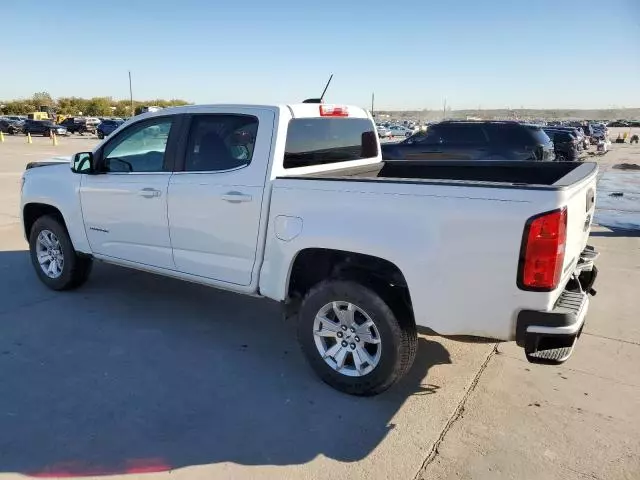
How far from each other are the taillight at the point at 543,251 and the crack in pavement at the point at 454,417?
39.5 inches

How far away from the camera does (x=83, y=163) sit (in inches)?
191

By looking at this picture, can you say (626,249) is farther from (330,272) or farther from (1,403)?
(1,403)

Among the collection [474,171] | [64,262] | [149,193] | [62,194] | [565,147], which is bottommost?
[64,262]

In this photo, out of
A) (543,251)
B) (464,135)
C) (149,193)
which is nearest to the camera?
(543,251)

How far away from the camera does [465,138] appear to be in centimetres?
1315

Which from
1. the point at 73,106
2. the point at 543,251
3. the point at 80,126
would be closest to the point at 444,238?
the point at 543,251

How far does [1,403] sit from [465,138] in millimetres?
11925

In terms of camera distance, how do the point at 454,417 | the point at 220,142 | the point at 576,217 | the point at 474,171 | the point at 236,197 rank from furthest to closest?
the point at 474,171, the point at 220,142, the point at 236,197, the point at 454,417, the point at 576,217

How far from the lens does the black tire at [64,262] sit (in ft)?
17.2

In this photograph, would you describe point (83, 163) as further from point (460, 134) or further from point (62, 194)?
point (460, 134)

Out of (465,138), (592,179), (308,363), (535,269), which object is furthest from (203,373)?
(465,138)

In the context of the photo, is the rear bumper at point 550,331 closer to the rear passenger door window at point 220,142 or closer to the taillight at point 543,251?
the taillight at point 543,251

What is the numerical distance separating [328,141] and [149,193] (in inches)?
61.8

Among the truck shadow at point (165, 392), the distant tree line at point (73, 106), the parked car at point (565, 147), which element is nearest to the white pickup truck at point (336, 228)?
the truck shadow at point (165, 392)
